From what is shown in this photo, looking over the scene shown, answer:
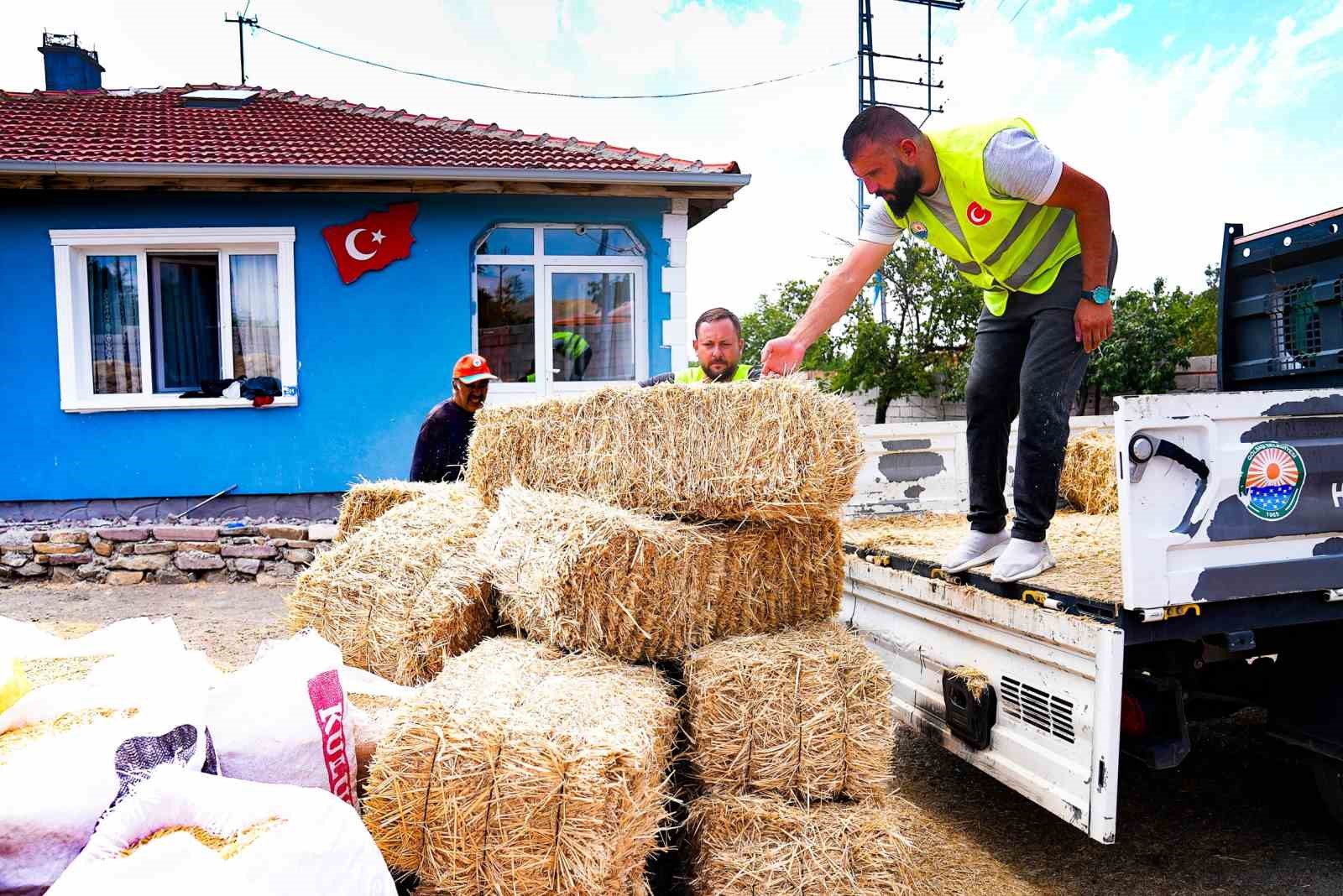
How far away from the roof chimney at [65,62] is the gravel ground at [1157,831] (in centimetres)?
1477

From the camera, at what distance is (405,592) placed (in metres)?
3.71

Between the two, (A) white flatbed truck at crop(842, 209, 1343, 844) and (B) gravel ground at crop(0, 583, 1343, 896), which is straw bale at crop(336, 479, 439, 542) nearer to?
(A) white flatbed truck at crop(842, 209, 1343, 844)

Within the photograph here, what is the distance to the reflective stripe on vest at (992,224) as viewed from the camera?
3.17 meters

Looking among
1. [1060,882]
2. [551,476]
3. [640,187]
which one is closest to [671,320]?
[640,187]

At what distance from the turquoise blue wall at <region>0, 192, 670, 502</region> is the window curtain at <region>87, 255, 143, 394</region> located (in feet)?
1.20

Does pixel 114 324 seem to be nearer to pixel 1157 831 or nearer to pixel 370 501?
pixel 370 501

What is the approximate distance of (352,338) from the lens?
930 centimetres

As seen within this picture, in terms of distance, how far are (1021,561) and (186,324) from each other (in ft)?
29.5

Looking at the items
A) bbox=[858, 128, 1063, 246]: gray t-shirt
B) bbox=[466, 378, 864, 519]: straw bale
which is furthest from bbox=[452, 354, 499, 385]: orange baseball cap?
bbox=[858, 128, 1063, 246]: gray t-shirt

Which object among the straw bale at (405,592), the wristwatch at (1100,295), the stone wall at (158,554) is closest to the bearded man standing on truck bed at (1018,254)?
the wristwatch at (1100,295)

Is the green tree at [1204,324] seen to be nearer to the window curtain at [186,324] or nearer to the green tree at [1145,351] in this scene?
the green tree at [1145,351]

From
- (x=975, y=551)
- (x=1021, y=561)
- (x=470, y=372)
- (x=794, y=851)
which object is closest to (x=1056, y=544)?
(x=975, y=551)

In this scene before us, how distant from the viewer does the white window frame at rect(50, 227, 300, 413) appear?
8.93m

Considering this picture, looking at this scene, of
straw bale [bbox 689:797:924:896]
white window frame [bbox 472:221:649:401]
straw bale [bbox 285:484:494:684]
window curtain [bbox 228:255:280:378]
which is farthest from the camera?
white window frame [bbox 472:221:649:401]
